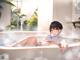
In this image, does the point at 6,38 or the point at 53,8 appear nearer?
the point at 6,38

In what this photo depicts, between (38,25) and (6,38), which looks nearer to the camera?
(6,38)

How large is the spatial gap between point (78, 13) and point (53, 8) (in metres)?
0.37

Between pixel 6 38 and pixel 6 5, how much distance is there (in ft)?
2.62

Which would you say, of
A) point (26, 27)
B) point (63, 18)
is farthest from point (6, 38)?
point (63, 18)

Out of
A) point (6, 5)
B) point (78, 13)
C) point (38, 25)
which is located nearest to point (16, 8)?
point (6, 5)

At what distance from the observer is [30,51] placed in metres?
1.57

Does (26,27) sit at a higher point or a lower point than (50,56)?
higher

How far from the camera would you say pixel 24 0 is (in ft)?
10.3

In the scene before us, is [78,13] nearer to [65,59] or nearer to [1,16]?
[1,16]

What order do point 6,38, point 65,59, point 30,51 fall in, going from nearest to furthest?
point 30,51 → point 65,59 → point 6,38

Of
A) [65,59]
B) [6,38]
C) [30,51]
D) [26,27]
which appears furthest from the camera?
[26,27]

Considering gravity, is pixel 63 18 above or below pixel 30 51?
above

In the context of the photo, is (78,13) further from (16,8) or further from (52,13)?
(16,8)

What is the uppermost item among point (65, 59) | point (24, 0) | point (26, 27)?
point (24, 0)
